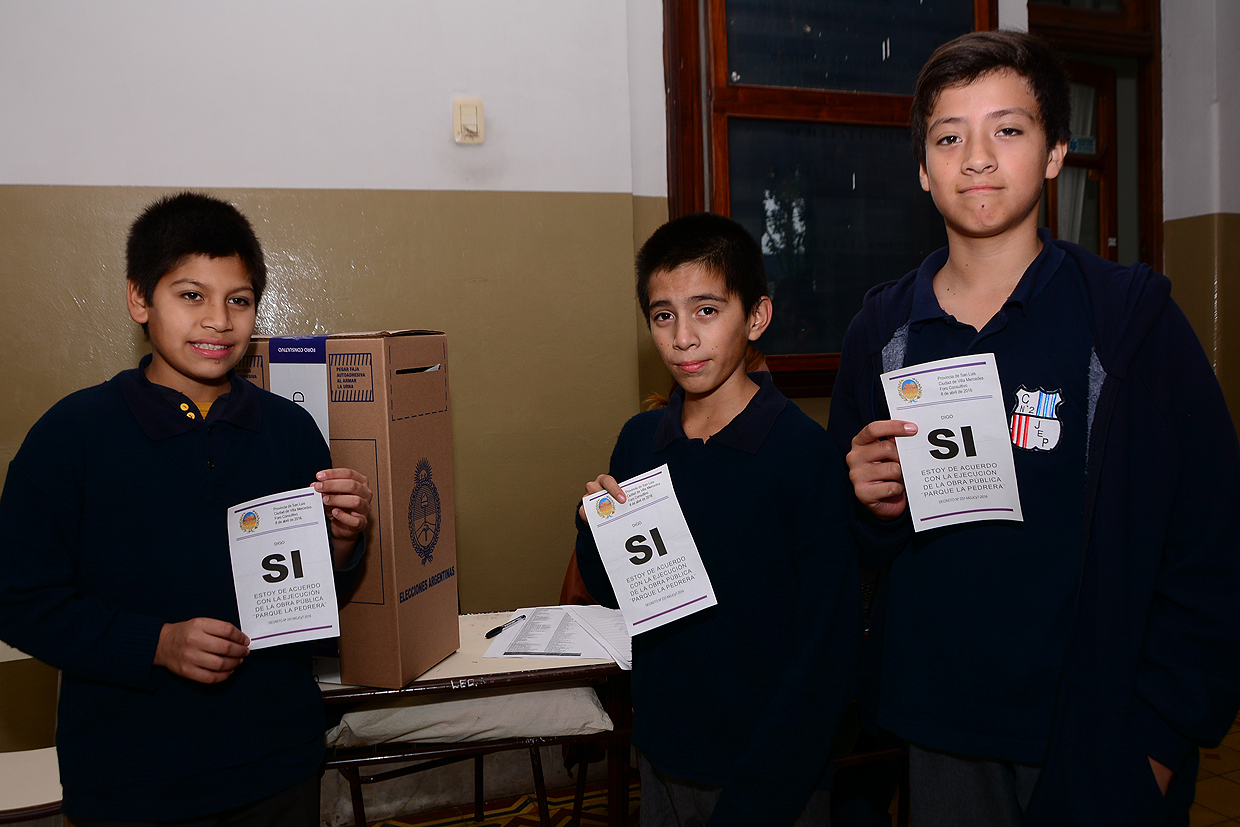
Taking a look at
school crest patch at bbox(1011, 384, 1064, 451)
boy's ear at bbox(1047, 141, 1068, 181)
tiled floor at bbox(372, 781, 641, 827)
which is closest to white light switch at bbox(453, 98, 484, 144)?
boy's ear at bbox(1047, 141, 1068, 181)

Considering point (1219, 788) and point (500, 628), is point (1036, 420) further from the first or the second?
point (1219, 788)

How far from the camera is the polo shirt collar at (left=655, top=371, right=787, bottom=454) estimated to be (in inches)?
51.9

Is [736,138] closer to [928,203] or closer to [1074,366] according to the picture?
[928,203]

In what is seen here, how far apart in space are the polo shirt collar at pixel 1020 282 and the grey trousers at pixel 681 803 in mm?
801

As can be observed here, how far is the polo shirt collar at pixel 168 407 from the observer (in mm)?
1353

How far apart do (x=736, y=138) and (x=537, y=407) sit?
4.33 ft

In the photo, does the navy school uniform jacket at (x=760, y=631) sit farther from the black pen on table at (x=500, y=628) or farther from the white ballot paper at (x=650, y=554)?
the black pen on table at (x=500, y=628)

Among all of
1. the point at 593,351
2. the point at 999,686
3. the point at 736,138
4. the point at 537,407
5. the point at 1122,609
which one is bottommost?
the point at 999,686

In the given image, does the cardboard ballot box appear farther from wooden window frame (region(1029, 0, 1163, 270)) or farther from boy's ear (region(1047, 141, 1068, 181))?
wooden window frame (region(1029, 0, 1163, 270))

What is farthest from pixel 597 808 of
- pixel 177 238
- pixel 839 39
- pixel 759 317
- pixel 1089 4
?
pixel 1089 4


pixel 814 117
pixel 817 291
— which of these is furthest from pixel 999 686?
pixel 814 117

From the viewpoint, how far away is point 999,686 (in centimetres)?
113

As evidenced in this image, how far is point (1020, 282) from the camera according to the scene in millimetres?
1178

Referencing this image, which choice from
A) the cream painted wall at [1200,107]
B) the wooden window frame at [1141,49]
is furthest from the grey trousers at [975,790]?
the cream painted wall at [1200,107]
